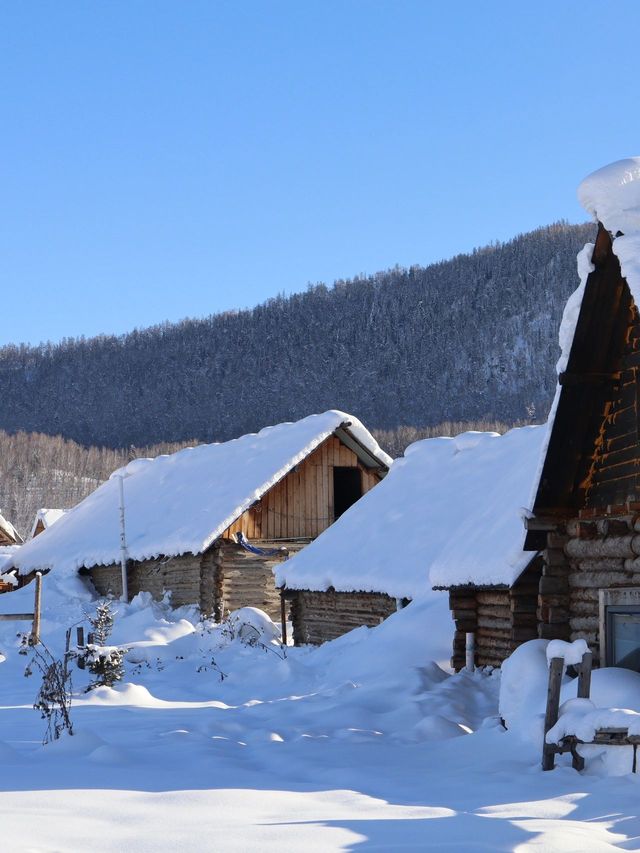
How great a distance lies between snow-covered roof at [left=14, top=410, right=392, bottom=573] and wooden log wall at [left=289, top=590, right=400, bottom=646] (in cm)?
428

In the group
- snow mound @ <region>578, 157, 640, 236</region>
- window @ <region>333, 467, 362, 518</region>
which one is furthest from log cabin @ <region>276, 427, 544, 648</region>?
window @ <region>333, 467, 362, 518</region>

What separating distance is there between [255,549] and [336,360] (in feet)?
424

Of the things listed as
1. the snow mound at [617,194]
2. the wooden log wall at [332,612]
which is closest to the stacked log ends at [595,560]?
the snow mound at [617,194]

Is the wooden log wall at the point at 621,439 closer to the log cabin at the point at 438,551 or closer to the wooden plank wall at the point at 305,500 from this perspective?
the log cabin at the point at 438,551

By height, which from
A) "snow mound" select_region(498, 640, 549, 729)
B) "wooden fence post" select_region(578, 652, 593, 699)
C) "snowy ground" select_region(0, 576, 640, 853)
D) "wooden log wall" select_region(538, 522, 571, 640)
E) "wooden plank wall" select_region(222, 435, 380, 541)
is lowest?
"snowy ground" select_region(0, 576, 640, 853)

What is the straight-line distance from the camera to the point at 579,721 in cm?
907

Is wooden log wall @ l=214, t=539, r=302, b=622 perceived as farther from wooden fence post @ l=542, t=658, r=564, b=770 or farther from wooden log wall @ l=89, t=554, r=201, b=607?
wooden fence post @ l=542, t=658, r=564, b=770

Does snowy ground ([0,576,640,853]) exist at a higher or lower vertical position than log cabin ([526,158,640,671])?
lower

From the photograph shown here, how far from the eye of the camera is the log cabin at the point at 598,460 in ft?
35.5

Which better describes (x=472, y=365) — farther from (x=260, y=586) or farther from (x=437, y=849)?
(x=437, y=849)

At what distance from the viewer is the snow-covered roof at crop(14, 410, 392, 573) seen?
28.0 metres

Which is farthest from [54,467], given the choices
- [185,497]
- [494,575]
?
[494,575]

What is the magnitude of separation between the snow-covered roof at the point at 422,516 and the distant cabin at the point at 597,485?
2.64 meters

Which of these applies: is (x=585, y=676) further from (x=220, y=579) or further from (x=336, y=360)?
(x=336, y=360)
